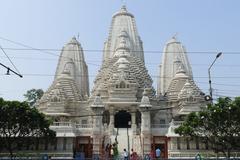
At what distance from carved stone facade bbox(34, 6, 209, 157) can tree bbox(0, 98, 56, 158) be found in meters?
4.82

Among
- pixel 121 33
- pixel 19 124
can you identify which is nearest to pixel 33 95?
pixel 121 33

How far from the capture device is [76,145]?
45.5 metres

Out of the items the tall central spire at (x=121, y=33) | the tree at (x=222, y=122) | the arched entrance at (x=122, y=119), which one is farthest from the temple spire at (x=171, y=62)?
the tree at (x=222, y=122)

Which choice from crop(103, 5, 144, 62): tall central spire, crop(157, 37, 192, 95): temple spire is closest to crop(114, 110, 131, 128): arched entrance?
crop(157, 37, 192, 95): temple spire

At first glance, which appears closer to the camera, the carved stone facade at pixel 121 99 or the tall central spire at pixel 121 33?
the carved stone facade at pixel 121 99

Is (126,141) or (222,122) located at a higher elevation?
(222,122)

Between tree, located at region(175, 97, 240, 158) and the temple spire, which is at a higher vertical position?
the temple spire

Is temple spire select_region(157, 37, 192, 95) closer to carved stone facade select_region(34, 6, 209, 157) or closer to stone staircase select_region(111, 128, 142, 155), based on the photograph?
carved stone facade select_region(34, 6, 209, 157)

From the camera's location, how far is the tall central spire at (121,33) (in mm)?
70062

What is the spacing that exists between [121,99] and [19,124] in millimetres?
22047

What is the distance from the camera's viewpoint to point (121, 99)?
54.9m

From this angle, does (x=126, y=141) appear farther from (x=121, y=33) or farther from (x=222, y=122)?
(x=121, y=33)

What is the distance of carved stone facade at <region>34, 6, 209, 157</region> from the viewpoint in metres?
45.3

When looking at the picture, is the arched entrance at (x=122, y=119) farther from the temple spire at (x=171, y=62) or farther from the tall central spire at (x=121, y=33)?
the tall central spire at (x=121, y=33)
